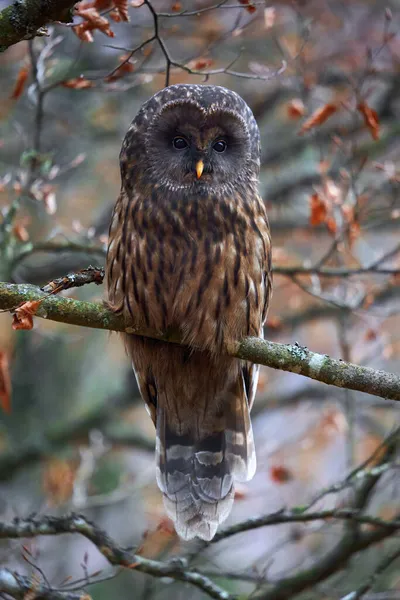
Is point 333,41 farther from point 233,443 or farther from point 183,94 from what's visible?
point 233,443

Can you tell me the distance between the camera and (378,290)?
20.7ft

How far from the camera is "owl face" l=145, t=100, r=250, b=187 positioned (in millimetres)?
4027

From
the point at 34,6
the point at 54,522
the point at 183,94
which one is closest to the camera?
the point at 34,6

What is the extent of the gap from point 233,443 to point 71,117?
3649mm

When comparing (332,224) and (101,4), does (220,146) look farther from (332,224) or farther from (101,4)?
(332,224)

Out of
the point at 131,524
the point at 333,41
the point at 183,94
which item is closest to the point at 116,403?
the point at 131,524

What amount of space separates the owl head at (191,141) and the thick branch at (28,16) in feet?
3.95

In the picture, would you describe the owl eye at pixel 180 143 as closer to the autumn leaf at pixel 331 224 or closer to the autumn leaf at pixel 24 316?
the autumn leaf at pixel 331 224

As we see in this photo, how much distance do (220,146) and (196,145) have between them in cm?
17

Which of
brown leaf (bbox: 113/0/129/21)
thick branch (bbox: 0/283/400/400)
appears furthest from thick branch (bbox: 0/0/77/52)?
thick branch (bbox: 0/283/400/400)

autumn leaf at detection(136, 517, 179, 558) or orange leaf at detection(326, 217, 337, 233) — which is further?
orange leaf at detection(326, 217, 337, 233)

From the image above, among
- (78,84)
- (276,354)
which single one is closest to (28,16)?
(78,84)

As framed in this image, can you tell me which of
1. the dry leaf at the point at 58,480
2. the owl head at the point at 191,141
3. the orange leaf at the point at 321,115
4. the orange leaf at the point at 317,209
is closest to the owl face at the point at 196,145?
the owl head at the point at 191,141

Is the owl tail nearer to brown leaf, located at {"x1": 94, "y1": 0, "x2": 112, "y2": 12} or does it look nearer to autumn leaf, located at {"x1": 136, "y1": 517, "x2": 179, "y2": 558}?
autumn leaf, located at {"x1": 136, "y1": 517, "x2": 179, "y2": 558}
